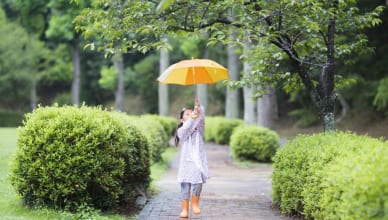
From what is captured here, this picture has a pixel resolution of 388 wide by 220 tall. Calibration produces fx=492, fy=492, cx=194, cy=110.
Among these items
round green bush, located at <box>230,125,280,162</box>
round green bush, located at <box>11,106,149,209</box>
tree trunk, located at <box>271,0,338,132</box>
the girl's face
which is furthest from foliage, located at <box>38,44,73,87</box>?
the girl's face

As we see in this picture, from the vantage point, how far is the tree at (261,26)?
26.0 ft

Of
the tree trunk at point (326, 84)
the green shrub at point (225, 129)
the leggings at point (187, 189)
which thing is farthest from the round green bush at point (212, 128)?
the leggings at point (187, 189)

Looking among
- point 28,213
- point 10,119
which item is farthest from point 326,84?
point 10,119

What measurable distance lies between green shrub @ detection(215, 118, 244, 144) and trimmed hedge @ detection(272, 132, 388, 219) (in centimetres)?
1687

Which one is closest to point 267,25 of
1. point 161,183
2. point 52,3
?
point 161,183

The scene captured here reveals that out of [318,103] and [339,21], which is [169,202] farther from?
[339,21]

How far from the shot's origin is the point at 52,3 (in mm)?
30156

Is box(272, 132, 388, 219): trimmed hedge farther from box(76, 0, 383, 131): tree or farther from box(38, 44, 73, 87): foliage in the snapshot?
box(38, 44, 73, 87): foliage

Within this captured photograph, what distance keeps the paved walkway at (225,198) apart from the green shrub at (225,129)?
10215mm

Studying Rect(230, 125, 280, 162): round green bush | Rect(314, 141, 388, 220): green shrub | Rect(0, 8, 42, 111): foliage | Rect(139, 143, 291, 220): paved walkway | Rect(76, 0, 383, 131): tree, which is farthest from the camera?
Rect(0, 8, 42, 111): foliage

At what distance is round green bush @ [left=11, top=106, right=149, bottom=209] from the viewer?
6492mm

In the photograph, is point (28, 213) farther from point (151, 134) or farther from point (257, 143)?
point (257, 143)

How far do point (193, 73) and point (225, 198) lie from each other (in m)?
3.05

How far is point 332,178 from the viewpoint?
5.10m
